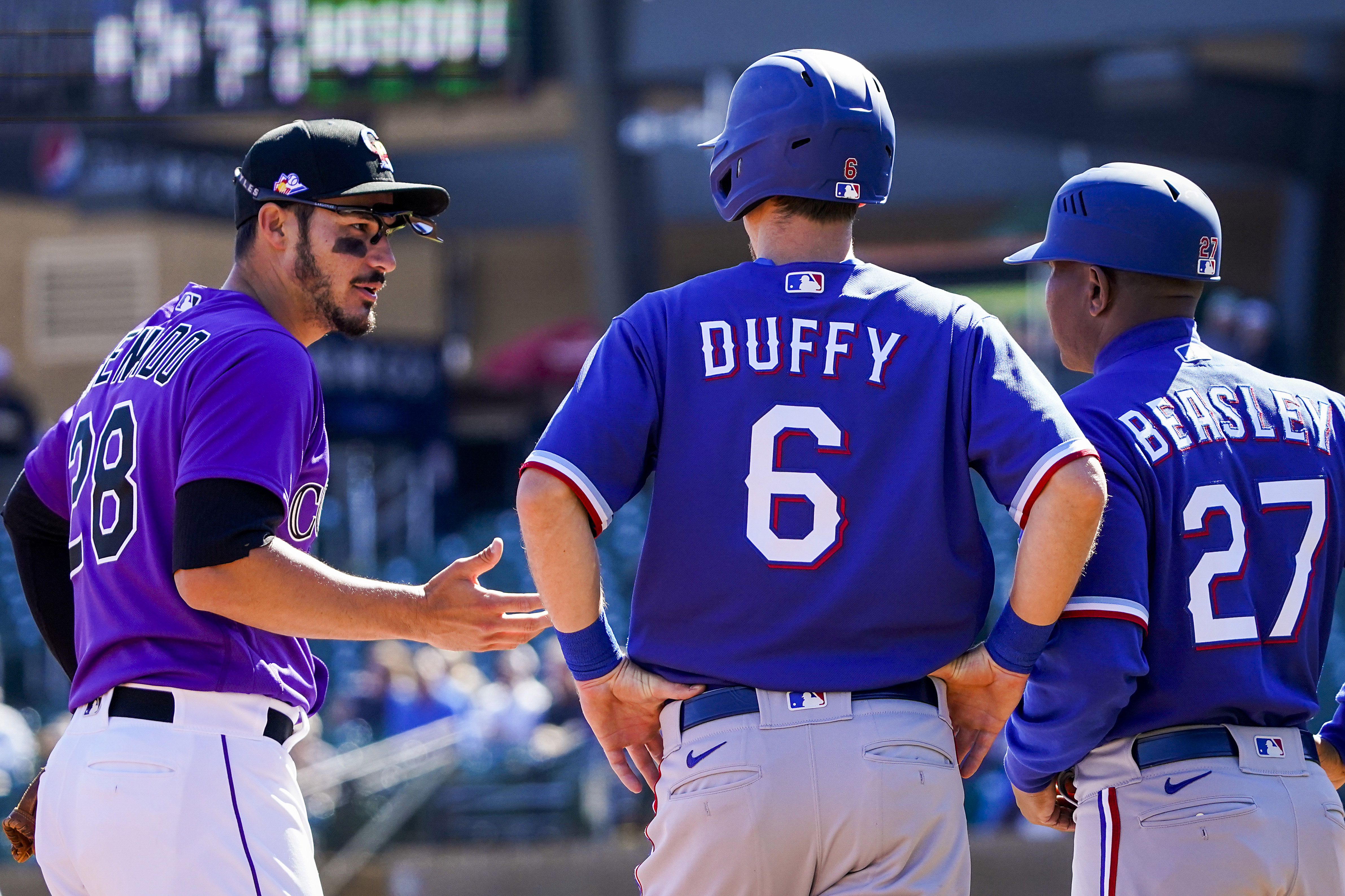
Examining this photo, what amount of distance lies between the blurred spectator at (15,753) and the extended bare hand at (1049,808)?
327 inches

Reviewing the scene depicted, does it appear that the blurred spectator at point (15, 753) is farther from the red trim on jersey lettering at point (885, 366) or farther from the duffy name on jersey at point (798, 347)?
the red trim on jersey lettering at point (885, 366)

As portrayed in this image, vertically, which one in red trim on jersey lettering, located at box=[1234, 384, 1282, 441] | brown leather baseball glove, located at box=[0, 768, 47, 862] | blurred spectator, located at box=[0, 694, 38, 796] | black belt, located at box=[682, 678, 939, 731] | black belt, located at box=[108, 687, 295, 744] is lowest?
blurred spectator, located at box=[0, 694, 38, 796]

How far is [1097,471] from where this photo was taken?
2.49 metres

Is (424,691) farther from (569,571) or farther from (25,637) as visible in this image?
(569,571)

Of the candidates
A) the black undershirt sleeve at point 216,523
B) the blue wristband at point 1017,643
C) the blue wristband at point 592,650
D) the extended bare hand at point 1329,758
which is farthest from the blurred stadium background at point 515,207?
the black undershirt sleeve at point 216,523

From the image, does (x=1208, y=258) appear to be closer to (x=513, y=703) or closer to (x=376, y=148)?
(x=376, y=148)

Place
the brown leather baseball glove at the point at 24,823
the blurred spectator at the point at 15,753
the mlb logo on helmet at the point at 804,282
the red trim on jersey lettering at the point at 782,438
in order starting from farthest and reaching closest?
the blurred spectator at the point at 15,753 < the brown leather baseball glove at the point at 24,823 < the mlb logo on helmet at the point at 804,282 < the red trim on jersey lettering at the point at 782,438

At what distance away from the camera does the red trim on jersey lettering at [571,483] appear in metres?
2.50

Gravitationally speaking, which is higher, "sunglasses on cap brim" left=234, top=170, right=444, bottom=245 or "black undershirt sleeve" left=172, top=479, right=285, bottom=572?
"sunglasses on cap brim" left=234, top=170, right=444, bottom=245

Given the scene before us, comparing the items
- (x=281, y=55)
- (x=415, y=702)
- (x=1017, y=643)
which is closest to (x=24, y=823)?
(x=1017, y=643)

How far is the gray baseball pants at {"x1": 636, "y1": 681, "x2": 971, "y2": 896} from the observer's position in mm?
2402

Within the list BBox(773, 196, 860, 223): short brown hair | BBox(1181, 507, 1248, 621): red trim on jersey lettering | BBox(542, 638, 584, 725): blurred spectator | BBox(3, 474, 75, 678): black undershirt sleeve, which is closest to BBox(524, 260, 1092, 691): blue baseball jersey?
BBox(773, 196, 860, 223): short brown hair

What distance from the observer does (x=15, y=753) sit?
10039 mm

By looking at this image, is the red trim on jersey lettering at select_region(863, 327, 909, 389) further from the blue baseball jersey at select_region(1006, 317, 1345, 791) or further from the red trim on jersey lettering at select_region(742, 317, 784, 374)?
the blue baseball jersey at select_region(1006, 317, 1345, 791)
